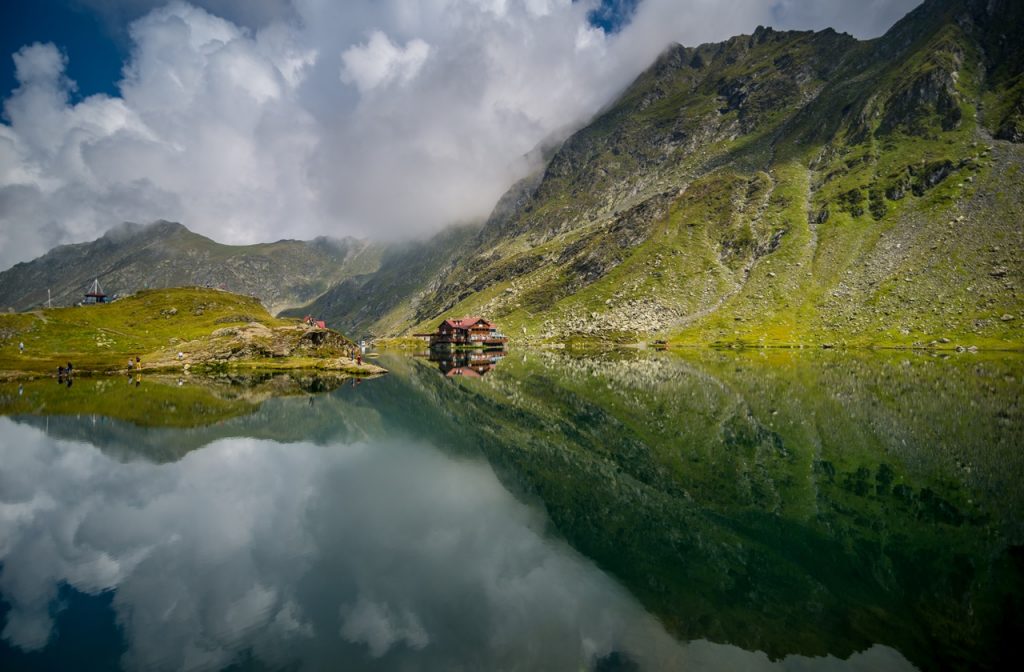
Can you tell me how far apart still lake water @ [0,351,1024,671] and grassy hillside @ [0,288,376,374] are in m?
55.1

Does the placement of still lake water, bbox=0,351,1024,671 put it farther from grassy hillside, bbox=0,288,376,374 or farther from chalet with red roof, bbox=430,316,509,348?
chalet with red roof, bbox=430,316,509,348

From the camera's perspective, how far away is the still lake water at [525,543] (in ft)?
43.6

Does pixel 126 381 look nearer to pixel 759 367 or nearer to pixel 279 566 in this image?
pixel 279 566

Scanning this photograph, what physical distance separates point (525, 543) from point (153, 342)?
427ft

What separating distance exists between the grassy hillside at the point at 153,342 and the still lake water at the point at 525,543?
55135 mm

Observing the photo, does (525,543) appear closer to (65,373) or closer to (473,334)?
(65,373)

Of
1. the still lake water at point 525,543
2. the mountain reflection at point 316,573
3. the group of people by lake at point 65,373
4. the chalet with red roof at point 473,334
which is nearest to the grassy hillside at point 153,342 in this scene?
the group of people by lake at point 65,373

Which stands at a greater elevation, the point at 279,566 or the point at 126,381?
the point at 126,381

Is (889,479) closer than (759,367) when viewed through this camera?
Yes

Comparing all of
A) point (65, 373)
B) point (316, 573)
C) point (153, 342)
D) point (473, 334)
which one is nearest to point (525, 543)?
point (316, 573)

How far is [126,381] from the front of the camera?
75.8 meters

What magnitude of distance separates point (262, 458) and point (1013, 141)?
23421 centimetres

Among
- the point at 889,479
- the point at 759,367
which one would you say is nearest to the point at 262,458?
the point at 889,479

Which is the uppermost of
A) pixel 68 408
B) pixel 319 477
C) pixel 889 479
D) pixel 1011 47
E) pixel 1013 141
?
pixel 1011 47
